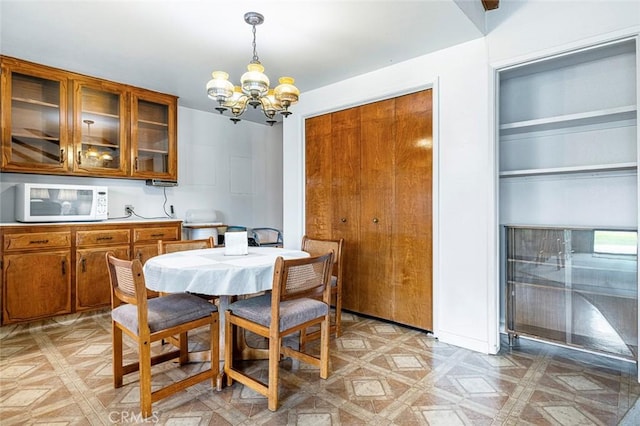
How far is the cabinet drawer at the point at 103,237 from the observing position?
3344 mm

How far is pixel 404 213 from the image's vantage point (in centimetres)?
312

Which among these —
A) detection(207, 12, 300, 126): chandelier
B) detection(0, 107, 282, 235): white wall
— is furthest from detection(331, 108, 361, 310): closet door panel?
detection(0, 107, 282, 235): white wall

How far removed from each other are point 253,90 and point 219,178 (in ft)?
10.1

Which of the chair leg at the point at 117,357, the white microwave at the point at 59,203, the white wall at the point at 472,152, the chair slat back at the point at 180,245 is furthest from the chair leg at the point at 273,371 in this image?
the white microwave at the point at 59,203

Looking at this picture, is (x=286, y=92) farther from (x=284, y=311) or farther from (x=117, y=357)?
(x=117, y=357)

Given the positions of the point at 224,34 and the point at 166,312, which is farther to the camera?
the point at 224,34

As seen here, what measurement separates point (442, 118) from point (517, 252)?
122 cm

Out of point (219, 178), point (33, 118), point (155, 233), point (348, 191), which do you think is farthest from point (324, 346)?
point (219, 178)

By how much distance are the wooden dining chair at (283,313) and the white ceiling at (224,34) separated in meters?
1.66

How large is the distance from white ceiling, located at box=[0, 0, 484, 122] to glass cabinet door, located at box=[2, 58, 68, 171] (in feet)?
0.56

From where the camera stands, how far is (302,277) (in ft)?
6.34

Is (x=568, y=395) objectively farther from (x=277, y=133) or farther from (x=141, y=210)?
(x=277, y=133)

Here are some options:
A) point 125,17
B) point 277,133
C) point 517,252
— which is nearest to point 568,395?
point 517,252

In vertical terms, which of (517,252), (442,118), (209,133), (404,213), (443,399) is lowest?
(443,399)
